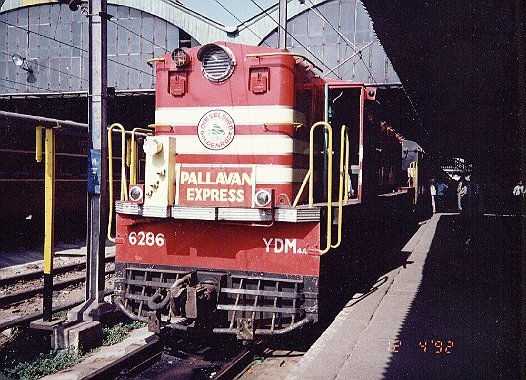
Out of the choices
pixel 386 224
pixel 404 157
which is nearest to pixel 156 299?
pixel 386 224

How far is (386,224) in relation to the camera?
31.6 ft

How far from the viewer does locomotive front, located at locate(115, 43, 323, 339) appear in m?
5.04

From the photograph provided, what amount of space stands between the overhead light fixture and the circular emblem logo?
932 inches

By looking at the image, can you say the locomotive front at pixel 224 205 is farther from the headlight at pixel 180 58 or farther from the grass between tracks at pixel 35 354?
the grass between tracks at pixel 35 354

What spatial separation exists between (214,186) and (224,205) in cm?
25

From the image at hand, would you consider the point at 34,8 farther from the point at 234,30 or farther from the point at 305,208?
the point at 305,208

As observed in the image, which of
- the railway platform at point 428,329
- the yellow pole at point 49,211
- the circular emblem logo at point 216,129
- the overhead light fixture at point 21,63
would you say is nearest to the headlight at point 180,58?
the circular emblem logo at point 216,129

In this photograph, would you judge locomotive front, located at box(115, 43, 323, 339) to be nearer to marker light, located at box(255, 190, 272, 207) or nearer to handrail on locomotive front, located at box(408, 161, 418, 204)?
marker light, located at box(255, 190, 272, 207)

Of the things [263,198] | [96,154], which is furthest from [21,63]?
[263,198]

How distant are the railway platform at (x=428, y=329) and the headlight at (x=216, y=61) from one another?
301 cm

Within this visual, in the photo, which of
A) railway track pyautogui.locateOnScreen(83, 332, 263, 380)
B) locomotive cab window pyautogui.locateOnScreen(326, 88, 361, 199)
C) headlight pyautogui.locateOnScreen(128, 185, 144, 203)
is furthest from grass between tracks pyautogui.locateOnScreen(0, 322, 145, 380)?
locomotive cab window pyautogui.locateOnScreen(326, 88, 361, 199)

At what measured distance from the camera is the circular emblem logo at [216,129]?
568cm

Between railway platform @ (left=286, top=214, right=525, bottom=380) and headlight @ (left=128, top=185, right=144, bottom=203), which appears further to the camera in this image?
headlight @ (left=128, top=185, right=144, bottom=203)

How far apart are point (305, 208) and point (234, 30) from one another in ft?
74.0
